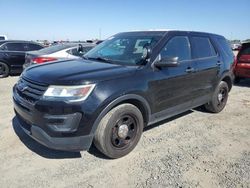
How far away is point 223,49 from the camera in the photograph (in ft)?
20.6

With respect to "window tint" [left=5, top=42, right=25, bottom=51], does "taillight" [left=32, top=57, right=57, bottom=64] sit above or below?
above

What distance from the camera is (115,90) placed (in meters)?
3.71

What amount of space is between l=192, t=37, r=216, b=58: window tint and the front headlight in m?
2.63

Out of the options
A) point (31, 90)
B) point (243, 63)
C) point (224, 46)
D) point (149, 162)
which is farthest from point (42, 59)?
point (243, 63)

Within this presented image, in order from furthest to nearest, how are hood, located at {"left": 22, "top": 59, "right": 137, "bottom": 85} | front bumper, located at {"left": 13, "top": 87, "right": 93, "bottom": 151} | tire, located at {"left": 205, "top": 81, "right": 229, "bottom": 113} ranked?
tire, located at {"left": 205, "top": 81, "right": 229, "bottom": 113}
hood, located at {"left": 22, "top": 59, "right": 137, "bottom": 85}
front bumper, located at {"left": 13, "top": 87, "right": 93, "bottom": 151}

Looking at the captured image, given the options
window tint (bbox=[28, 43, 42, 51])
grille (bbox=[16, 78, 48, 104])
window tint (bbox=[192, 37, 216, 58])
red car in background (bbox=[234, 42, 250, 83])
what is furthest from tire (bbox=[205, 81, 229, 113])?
window tint (bbox=[28, 43, 42, 51])

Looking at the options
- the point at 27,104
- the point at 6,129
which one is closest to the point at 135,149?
the point at 27,104

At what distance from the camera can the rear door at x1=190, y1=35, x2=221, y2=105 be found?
17.3 ft

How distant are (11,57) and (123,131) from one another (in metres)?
9.16

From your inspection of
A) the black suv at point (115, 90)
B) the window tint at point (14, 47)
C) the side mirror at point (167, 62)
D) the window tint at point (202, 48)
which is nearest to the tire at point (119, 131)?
the black suv at point (115, 90)

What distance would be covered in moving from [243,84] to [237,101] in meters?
3.42

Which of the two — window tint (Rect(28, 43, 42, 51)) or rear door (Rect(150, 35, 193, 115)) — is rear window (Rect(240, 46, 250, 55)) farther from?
window tint (Rect(28, 43, 42, 51))

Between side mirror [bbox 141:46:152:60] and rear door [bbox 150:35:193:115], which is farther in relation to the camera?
rear door [bbox 150:35:193:115]

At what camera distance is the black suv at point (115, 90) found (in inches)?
137
